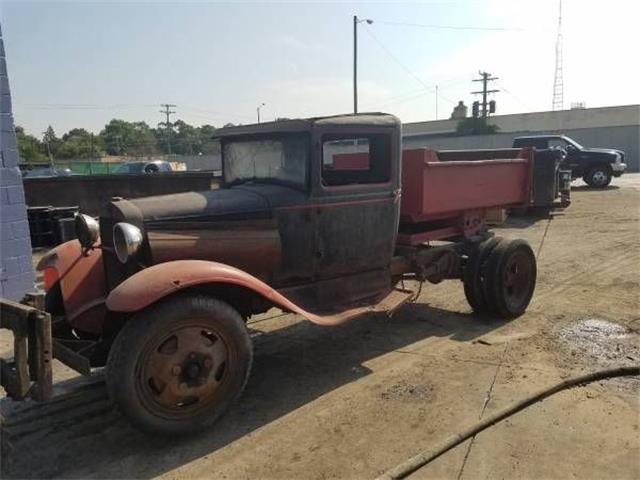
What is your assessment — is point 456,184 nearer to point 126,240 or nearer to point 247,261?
point 247,261

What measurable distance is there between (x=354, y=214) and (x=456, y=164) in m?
1.36

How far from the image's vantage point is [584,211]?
15.0 m

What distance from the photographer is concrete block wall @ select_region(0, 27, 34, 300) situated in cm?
627

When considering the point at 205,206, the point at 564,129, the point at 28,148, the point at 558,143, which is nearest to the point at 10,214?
the point at 205,206

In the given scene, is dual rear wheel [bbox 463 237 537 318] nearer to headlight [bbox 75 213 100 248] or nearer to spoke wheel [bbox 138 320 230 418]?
spoke wheel [bbox 138 320 230 418]

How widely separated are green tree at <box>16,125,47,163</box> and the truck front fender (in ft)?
141

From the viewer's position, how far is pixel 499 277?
19.1 ft

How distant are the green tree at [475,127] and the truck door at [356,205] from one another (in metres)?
52.1

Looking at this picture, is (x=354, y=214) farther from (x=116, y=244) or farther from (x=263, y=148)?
(x=116, y=244)

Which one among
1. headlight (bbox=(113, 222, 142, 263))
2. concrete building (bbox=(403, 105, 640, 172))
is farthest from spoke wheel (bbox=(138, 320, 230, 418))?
concrete building (bbox=(403, 105, 640, 172))

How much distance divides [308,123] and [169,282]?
67.4 inches

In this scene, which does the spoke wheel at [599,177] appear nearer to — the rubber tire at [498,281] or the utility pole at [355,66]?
the utility pole at [355,66]

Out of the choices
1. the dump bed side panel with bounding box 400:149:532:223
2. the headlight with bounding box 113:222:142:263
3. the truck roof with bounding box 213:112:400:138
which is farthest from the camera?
the dump bed side panel with bounding box 400:149:532:223

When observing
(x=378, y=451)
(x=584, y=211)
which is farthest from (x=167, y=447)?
(x=584, y=211)
